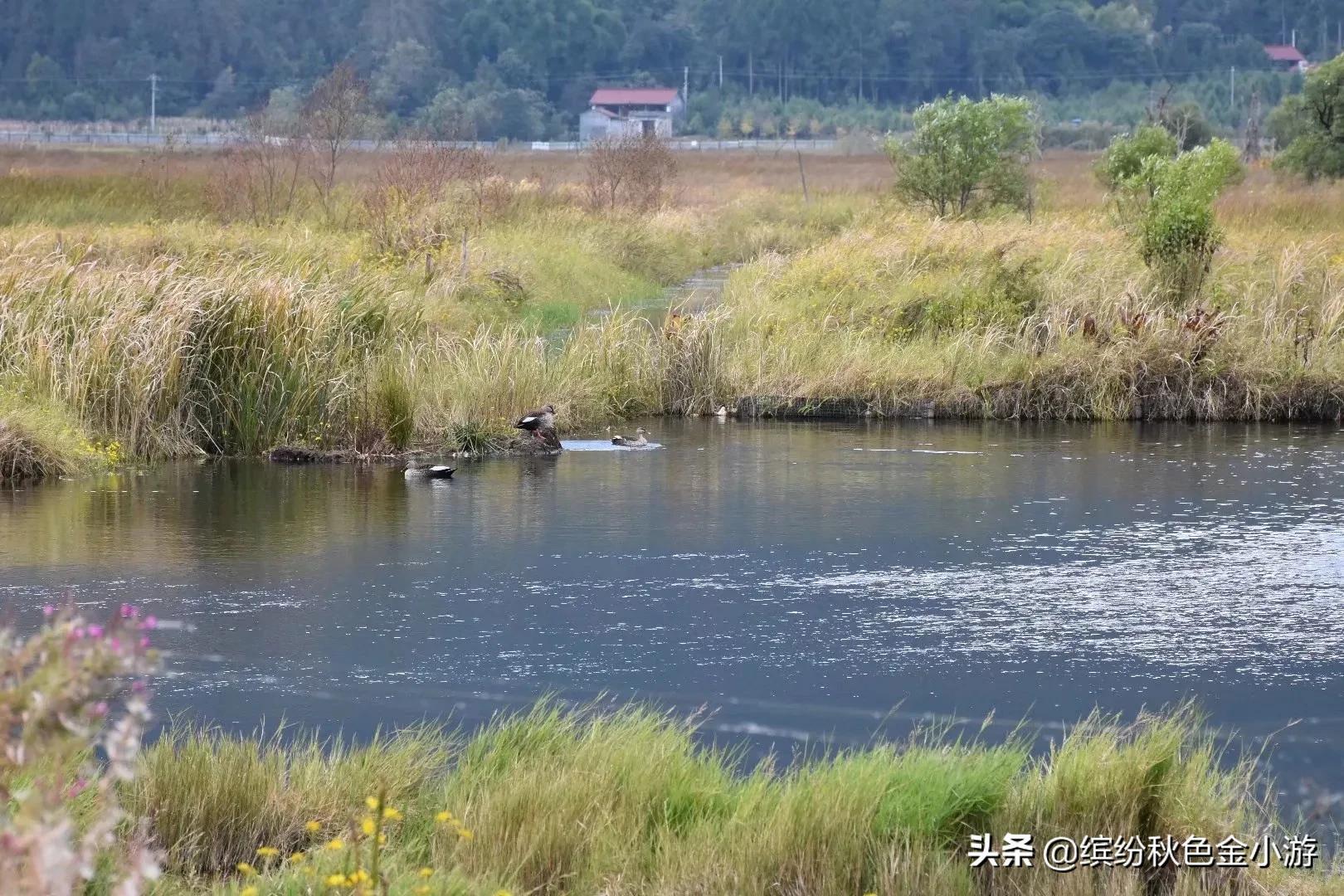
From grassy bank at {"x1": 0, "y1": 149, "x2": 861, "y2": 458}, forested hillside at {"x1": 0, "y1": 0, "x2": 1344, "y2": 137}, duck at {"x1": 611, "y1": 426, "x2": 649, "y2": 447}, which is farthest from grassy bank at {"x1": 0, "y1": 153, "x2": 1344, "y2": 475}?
forested hillside at {"x1": 0, "y1": 0, "x2": 1344, "y2": 137}

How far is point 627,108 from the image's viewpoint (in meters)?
114

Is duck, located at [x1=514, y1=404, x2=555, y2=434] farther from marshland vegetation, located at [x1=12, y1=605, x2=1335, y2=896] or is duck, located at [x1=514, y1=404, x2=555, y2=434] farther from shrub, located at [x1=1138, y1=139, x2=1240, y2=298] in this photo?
marshland vegetation, located at [x1=12, y1=605, x2=1335, y2=896]

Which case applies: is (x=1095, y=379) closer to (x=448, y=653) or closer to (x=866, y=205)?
(x=448, y=653)

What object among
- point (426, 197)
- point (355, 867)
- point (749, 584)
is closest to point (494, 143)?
point (426, 197)

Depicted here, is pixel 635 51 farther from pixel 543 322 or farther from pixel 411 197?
pixel 543 322

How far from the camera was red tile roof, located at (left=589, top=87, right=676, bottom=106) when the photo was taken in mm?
113688

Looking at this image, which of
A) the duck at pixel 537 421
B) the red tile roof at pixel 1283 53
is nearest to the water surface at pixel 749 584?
the duck at pixel 537 421

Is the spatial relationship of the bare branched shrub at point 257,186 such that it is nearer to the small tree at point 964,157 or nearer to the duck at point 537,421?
the small tree at point 964,157

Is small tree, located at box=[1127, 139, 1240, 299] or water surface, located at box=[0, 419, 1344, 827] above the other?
small tree, located at box=[1127, 139, 1240, 299]

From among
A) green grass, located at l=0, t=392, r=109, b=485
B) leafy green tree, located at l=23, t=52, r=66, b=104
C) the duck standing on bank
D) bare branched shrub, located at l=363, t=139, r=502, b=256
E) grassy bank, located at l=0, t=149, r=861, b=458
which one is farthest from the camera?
leafy green tree, located at l=23, t=52, r=66, b=104

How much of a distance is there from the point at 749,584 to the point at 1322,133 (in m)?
34.1

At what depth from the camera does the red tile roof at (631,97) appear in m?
114

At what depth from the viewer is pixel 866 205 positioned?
1674 inches

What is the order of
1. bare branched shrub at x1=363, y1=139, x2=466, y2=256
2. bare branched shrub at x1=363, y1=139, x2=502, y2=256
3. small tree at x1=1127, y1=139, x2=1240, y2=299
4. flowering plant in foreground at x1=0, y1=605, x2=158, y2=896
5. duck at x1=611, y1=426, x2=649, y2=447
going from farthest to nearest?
bare branched shrub at x1=363, y1=139, x2=502, y2=256 → bare branched shrub at x1=363, y1=139, x2=466, y2=256 → small tree at x1=1127, y1=139, x2=1240, y2=299 → duck at x1=611, y1=426, x2=649, y2=447 → flowering plant in foreground at x1=0, y1=605, x2=158, y2=896
